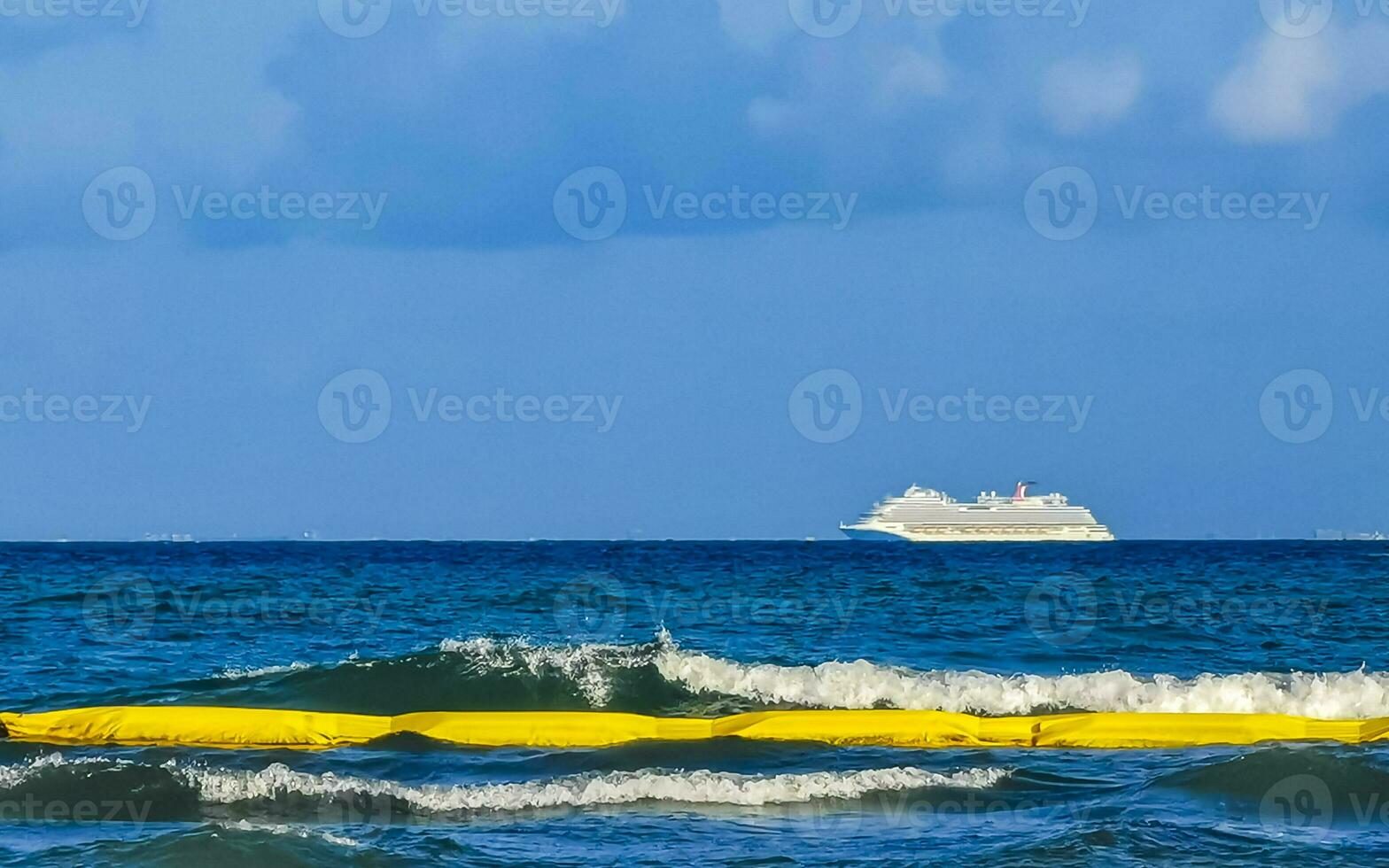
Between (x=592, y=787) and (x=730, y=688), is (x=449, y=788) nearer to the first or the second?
(x=592, y=787)

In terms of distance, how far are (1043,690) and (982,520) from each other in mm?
107515

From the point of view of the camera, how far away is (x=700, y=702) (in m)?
21.7

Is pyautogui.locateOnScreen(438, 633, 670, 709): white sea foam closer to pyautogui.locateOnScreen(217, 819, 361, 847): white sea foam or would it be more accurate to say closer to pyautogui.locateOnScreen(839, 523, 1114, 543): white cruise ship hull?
pyautogui.locateOnScreen(217, 819, 361, 847): white sea foam

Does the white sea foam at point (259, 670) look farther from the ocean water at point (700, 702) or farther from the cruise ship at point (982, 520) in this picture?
the cruise ship at point (982, 520)

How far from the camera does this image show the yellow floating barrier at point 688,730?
53.0ft

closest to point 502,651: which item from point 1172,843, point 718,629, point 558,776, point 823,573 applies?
point 718,629

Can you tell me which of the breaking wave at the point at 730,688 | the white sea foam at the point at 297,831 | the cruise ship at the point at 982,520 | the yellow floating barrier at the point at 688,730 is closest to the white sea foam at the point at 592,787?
the white sea foam at the point at 297,831

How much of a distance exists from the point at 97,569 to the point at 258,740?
143ft

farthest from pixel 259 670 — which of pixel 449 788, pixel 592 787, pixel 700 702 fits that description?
pixel 592 787

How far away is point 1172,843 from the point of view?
461 inches

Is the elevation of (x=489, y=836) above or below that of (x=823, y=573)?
below

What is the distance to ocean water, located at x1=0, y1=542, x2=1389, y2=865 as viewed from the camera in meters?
12.0

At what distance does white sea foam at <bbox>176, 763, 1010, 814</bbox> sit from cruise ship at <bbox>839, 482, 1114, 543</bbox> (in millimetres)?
113371

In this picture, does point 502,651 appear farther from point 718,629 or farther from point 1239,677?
point 1239,677
